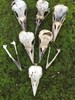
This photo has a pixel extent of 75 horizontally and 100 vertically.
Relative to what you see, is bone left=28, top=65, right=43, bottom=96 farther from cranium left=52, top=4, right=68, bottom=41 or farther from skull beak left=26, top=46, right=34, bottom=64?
cranium left=52, top=4, right=68, bottom=41

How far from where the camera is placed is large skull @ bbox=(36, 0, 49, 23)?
294cm

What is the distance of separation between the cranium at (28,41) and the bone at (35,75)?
0.08m

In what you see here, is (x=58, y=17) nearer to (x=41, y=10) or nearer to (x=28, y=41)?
(x=41, y=10)

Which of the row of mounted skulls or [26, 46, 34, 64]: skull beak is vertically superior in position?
the row of mounted skulls

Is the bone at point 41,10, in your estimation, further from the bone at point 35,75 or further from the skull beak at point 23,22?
the bone at point 35,75

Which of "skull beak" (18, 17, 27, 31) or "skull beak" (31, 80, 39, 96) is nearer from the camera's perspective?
"skull beak" (31, 80, 39, 96)

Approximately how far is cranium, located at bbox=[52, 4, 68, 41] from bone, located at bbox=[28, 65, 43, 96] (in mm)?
194

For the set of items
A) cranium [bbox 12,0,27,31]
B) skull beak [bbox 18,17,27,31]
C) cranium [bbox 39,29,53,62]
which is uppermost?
cranium [bbox 12,0,27,31]

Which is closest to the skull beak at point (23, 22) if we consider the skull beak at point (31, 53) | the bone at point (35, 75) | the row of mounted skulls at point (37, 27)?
the row of mounted skulls at point (37, 27)

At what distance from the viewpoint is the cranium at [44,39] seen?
2.90 meters

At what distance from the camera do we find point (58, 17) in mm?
2930

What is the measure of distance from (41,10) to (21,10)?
99 millimetres

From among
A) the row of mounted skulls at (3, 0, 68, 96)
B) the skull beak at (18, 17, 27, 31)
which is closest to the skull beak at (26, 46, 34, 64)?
the row of mounted skulls at (3, 0, 68, 96)

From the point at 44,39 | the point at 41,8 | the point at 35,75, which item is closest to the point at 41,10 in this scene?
the point at 41,8
